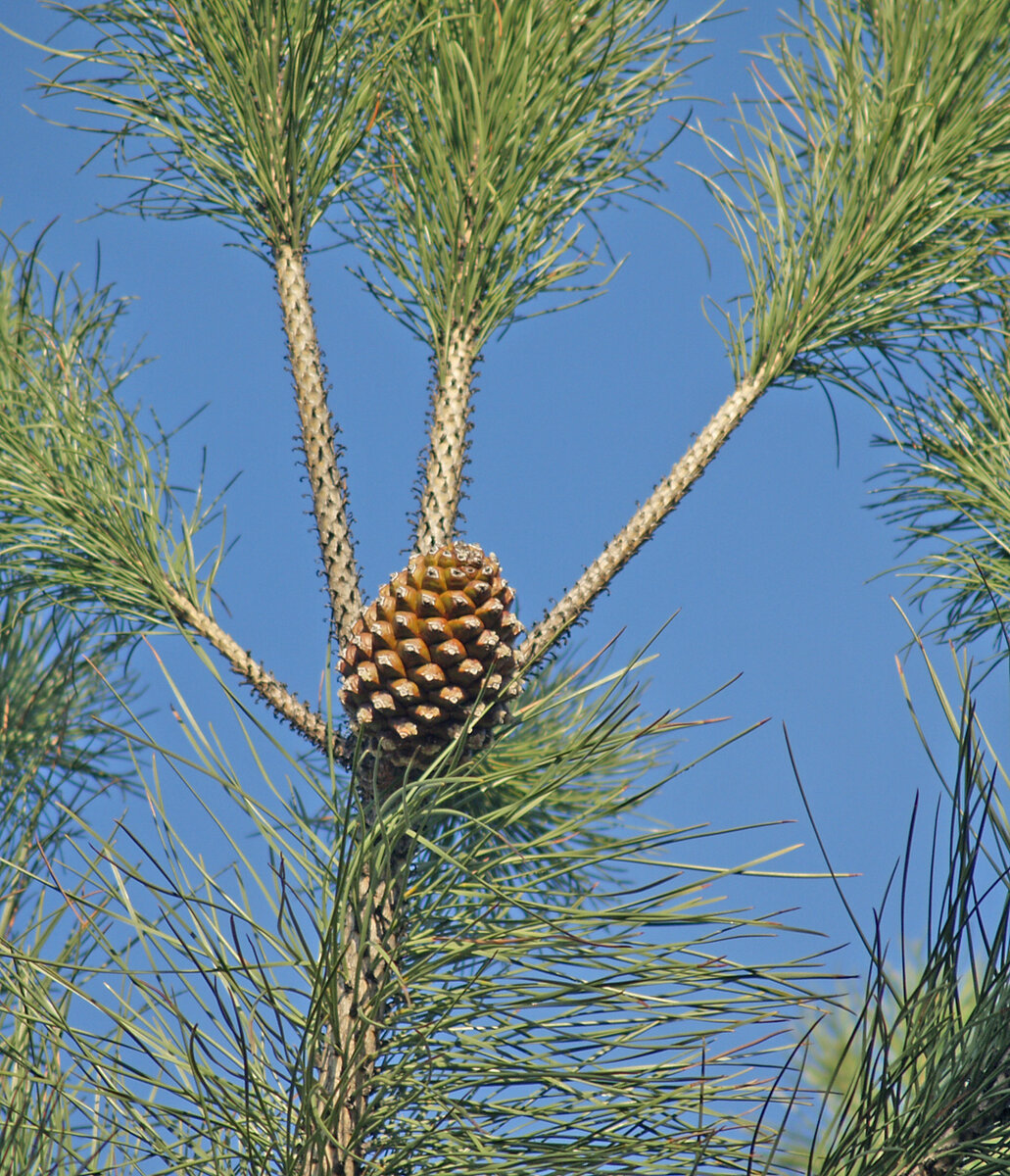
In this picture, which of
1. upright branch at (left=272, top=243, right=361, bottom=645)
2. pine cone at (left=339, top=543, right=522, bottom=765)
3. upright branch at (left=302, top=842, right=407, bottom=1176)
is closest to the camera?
upright branch at (left=302, top=842, right=407, bottom=1176)

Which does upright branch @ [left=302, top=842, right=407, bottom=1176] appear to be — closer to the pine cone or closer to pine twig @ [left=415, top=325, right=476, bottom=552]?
the pine cone

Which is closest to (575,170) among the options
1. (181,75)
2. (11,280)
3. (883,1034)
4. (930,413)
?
(181,75)

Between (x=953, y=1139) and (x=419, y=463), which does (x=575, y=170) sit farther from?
(x=953, y=1139)

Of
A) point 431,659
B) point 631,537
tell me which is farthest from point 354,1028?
point 631,537

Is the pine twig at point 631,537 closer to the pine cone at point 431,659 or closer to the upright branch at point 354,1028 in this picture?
the pine cone at point 431,659

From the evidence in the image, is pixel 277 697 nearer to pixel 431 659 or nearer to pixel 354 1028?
pixel 431 659

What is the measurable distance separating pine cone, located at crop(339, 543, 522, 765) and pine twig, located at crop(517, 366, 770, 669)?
10 centimetres

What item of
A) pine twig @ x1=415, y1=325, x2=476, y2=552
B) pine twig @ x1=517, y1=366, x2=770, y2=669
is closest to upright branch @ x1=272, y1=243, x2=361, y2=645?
pine twig @ x1=415, y1=325, x2=476, y2=552

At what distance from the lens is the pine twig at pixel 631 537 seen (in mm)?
1162

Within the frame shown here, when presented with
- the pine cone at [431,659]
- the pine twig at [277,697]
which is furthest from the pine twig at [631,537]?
the pine twig at [277,697]

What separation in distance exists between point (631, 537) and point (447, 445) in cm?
22

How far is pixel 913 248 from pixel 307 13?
81 cm

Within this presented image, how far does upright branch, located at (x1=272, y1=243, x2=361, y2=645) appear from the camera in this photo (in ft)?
3.76

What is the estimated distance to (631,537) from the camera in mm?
1222
